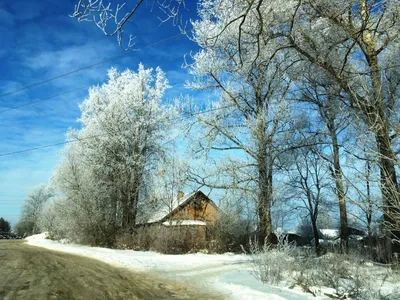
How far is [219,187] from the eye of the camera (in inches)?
777

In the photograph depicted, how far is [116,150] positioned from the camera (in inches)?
1103

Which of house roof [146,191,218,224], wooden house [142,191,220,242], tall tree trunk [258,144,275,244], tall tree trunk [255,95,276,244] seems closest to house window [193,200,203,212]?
wooden house [142,191,220,242]

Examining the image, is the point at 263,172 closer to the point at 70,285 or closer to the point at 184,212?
the point at 184,212

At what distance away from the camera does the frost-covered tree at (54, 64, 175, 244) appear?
1056 inches

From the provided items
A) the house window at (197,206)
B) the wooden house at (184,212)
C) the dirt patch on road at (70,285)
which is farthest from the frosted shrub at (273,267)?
the house window at (197,206)

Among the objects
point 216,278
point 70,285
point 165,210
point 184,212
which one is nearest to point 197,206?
point 184,212

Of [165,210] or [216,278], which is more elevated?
[165,210]

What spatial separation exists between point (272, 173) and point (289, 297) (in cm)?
1180

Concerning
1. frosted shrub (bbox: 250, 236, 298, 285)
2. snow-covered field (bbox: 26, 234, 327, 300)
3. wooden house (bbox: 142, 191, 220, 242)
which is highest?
wooden house (bbox: 142, 191, 220, 242)

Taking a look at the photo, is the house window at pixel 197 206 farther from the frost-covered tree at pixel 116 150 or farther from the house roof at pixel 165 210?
the frost-covered tree at pixel 116 150

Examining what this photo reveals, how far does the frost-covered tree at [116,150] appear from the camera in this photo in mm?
26828

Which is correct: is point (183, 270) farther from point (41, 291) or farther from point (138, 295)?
point (41, 291)

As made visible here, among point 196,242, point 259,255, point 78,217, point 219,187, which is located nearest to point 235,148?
point 219,187

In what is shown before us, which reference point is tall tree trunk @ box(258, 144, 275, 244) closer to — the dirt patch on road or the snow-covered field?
the snow-covered field
